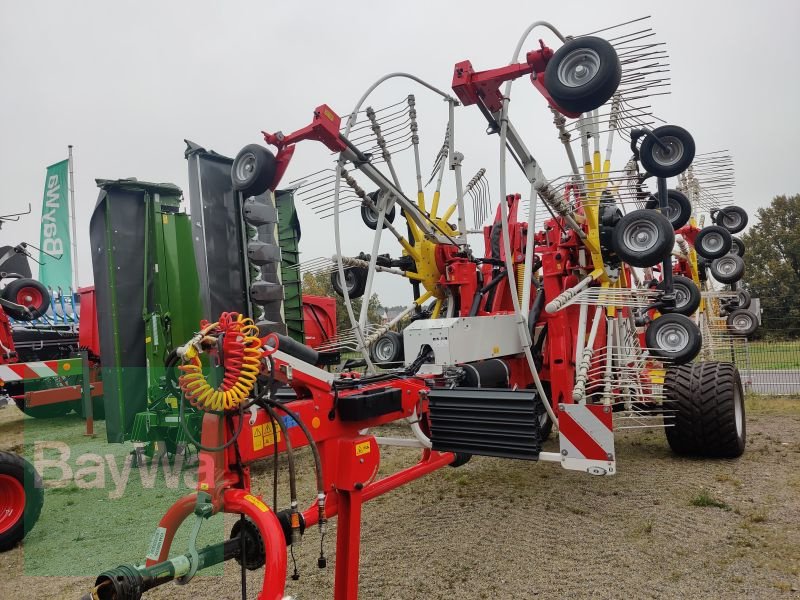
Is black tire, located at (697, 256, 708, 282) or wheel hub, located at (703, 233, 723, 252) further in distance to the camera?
black tire, located at (697, 256, 708, 282)

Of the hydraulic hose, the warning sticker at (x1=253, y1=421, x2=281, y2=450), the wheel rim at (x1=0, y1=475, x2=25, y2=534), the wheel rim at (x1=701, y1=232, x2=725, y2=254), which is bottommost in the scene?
the wheel rim at (x1=0, y1=475, x2=25, y2=534)

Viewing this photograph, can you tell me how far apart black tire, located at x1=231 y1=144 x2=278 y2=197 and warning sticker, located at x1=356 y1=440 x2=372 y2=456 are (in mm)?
1953

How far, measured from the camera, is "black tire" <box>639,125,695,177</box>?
186 inches

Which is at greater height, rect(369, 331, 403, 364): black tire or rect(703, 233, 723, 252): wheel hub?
rect(703, 233, 723, 252): wheel hub

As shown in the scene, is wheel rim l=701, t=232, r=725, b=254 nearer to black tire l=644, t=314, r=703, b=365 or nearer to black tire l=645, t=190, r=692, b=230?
black tire l=645, t=190, r=692, b=230

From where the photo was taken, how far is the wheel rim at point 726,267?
11727mm

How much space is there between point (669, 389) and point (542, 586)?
10.1ft

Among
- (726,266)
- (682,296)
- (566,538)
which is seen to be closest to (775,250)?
(726,266)

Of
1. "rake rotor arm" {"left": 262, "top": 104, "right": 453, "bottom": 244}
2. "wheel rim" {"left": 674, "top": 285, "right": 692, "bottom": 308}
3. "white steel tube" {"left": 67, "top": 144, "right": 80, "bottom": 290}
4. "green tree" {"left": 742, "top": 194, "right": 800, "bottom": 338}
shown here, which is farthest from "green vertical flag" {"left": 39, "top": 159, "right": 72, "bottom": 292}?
"green tree" {"left": 742, "top": 194, "right": 800, "bottom": 338}

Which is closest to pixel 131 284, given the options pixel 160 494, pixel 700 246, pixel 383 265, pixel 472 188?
pixel 160 494

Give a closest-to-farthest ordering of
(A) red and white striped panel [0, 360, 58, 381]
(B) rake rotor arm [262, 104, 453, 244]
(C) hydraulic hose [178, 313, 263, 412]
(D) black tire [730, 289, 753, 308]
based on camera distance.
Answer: (C) hydraulic hose [178, 313, 263, 412]
(B) rake rotor arm [262, 104, 453, 244]
(A) red and white striped panel [0, 360, 58, 381]
(D) black tire [730, 289, 753, 308]

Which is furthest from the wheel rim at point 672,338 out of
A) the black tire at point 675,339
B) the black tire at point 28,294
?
the black tire at point 28,294

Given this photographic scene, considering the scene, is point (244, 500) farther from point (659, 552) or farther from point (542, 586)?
point (659, 552)

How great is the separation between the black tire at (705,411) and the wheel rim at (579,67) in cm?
320
